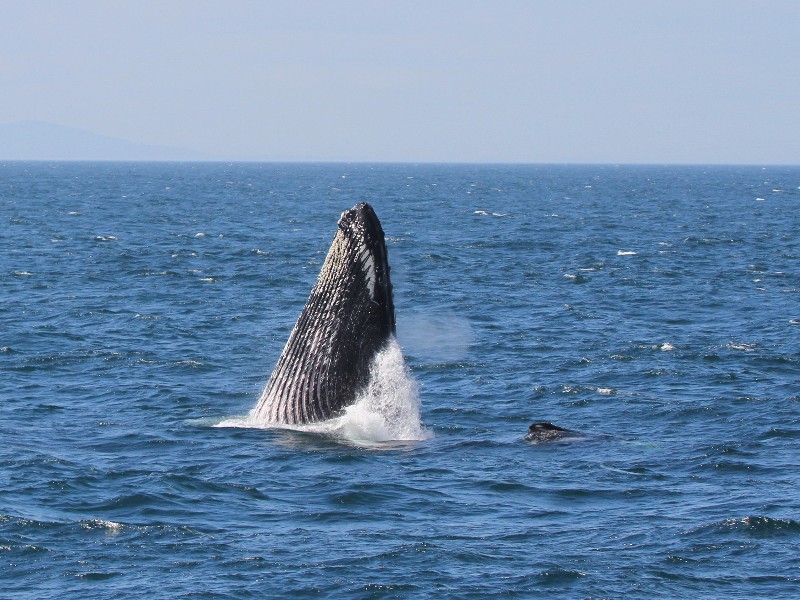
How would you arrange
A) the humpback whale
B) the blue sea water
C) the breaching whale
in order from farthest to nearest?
1. the humpback whale
2. the breaching whale
3. the blue sea water

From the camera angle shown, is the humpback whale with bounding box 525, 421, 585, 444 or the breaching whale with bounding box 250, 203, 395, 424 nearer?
the breaching whale with bounding box 250, 203, 395, 424

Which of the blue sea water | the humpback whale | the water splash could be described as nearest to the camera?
the blue sea water

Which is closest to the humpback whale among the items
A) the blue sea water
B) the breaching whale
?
the blue sea water

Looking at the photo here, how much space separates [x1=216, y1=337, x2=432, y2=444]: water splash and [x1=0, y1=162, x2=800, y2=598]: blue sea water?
252 millimetres

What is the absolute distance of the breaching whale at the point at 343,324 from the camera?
68.3 feet

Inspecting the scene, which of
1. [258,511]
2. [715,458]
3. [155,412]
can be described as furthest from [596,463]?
[155,412]

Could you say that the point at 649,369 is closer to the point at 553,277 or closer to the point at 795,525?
the point at 795,525

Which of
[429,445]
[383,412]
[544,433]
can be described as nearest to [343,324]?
[383,412]

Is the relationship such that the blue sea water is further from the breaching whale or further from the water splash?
the breaching whale

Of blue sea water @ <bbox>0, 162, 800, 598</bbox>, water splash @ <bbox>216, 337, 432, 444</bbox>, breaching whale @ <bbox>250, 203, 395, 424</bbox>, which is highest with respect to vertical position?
breaching whale @ <bbox>250, 203, 395, 424</bbox>

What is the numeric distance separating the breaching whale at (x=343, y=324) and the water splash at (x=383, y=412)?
0.71 ft

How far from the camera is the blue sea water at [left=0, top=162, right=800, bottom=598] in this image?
17609 millimetres

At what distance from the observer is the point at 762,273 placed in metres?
59.7

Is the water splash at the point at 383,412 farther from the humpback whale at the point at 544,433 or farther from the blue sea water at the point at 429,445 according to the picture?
the humpback whale at the point at 544,433
